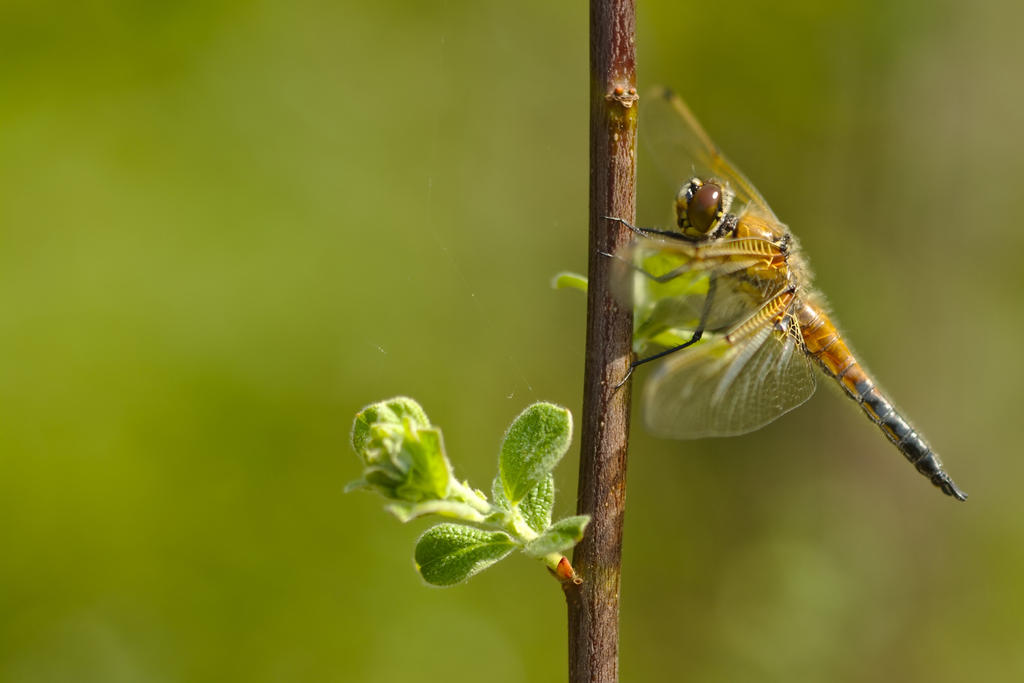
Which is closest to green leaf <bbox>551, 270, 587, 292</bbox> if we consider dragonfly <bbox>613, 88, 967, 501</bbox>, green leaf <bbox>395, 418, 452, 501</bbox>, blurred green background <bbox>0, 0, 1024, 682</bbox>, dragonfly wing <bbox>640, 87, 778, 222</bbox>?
dragonfly <bbox>613, 88, 967, 501</bbox>

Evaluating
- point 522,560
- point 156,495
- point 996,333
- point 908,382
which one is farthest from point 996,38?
point 156,495

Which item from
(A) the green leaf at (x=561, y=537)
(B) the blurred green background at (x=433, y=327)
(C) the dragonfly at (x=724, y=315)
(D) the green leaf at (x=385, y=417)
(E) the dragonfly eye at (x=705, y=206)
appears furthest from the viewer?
(B) the blurred green background at (x=433, y=327)

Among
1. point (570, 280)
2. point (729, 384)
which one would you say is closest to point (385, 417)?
point (570, 280)

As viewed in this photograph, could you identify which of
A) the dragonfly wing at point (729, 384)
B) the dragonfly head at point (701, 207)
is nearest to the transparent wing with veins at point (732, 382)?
the dragonfly wing at point (729, 384)

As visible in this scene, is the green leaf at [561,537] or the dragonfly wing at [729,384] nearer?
the green leaf at [561,537]

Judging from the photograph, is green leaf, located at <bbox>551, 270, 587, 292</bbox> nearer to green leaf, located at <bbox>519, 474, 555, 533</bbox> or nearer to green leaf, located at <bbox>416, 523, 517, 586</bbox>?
green leaf, located at <bbox>519, 474, 555, 533</bbox>

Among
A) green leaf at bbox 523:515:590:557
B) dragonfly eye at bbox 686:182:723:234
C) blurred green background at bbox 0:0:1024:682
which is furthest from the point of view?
blurred green background at bbox 0:0:1024:682

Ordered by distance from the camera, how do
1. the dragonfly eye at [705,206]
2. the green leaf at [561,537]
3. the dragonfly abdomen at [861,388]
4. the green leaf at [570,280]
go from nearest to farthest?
the green leaf at [561,537], the green leaf at [570,280], the dragonfly eye at [705,206], the dragonfly abdomen at [861,388]

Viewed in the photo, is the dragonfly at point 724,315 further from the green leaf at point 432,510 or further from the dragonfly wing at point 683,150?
the green leaf at point 432,510
